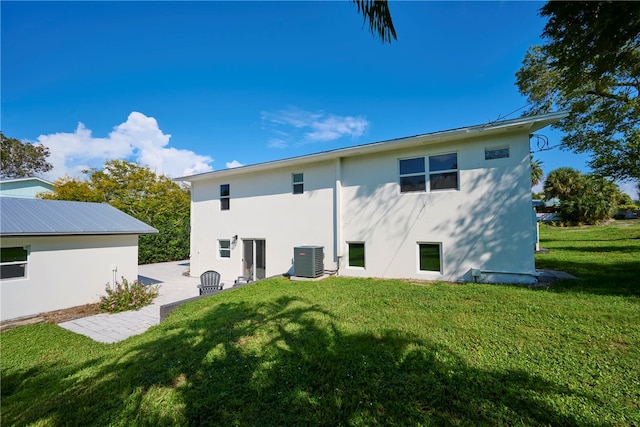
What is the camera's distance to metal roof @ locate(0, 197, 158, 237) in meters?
7.49

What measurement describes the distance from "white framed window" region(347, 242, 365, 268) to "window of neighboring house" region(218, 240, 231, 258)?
617 cm

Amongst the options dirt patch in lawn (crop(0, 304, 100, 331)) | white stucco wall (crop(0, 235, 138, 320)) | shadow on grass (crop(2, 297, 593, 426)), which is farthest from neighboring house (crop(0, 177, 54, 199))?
shadow on grass (crop(2, 297, 593, 426))

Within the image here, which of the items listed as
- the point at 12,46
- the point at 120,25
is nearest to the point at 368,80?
the point at 120,25

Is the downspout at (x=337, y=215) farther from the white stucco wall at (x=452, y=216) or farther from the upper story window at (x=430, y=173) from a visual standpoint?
the upper story window at (x=430, y=173)

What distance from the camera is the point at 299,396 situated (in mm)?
2727

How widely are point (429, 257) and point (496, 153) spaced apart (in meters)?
3.57

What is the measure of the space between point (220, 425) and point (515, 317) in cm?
487

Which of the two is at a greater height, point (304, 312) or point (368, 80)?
point (368, 80)

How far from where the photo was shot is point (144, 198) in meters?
23.8

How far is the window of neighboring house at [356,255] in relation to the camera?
924 cm

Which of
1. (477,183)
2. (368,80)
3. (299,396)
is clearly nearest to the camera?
(299,396)

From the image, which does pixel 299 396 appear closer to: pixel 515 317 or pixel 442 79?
pixel 515 317

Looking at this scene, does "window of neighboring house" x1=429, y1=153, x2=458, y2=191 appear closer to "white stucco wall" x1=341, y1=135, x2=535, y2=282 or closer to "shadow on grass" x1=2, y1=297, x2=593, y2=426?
"white stucco wall" x1=341, y1=135, x2=535, y2=282

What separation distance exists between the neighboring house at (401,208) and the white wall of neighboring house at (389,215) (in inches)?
1.2
